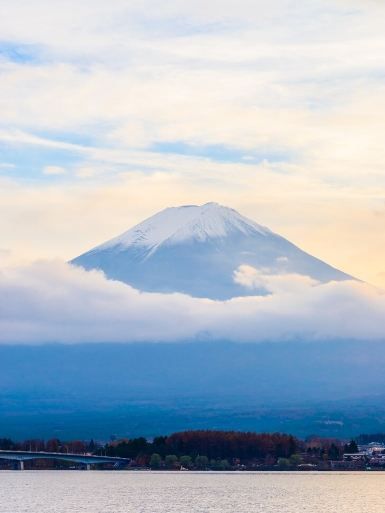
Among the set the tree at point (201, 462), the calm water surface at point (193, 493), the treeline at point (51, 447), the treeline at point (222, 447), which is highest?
the treeline at point (51, 447)

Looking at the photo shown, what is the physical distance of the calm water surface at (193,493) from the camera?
93750 mm

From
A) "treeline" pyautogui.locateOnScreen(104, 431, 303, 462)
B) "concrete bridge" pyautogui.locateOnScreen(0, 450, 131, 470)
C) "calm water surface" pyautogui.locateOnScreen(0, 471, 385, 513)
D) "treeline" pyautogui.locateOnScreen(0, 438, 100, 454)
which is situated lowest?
"calm water surface" pyautogui.locateOnScreen(0, 471, 385, 513)

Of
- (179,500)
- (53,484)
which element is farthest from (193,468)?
(179,500)

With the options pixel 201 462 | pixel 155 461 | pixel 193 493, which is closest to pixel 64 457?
pixel 155 461

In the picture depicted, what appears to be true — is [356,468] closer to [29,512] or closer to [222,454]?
[222,454]

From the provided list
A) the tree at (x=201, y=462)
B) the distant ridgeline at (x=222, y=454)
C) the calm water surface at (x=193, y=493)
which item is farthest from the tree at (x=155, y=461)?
the calm water surface at (x=193, y=493)

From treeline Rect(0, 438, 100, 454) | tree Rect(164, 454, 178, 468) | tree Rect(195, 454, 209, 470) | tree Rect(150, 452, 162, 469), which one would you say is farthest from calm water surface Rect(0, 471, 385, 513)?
treeline Rect(0, 438, 100, 454)

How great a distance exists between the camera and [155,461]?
530ft

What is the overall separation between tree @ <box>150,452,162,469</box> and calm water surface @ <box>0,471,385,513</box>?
6757 millimetres

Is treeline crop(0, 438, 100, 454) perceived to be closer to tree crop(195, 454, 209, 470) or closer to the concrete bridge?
the concrete bridge

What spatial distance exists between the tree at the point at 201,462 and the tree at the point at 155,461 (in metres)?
3.74

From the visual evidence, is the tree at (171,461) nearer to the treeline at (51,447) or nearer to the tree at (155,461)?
the tree at (155,461)

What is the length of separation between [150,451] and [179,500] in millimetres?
64301

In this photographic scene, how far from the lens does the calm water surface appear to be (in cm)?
9375
